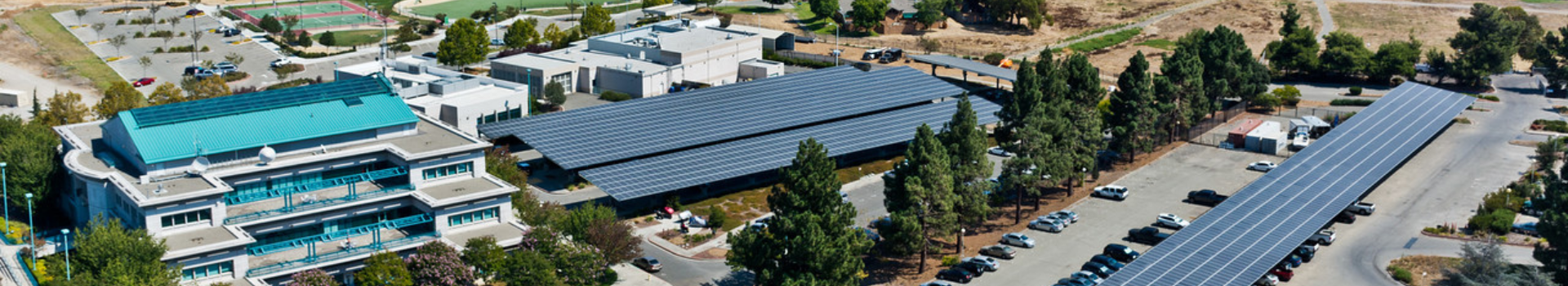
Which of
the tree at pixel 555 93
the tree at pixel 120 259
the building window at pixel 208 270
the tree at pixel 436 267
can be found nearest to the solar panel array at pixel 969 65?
the tree at pixel 555 93

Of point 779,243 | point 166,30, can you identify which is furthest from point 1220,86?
point 166,30

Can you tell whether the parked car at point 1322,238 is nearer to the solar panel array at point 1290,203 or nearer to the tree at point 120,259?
the solar panel array at point 1290,203

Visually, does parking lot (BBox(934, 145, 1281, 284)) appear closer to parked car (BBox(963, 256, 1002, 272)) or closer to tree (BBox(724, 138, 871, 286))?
parked car (BBox(963, 256, 1002, 272))

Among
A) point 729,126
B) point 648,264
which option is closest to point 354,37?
point 729,126

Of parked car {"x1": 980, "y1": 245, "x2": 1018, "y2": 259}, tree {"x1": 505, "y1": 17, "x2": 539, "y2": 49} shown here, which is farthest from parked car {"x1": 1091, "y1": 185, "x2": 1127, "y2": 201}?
tree {"x1": 505, "y1": 17, "x2": 539, "y2": 49}

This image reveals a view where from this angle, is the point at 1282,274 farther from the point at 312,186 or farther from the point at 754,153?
the point at 312,186

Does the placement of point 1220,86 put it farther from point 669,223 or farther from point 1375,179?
point 669,223
